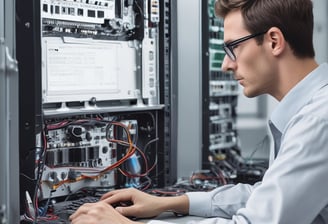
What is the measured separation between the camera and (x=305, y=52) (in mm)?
1416

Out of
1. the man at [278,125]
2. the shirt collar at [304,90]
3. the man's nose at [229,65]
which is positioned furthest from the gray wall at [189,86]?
the shirt collar at [304,90]

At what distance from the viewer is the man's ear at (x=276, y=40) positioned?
4.53 ft

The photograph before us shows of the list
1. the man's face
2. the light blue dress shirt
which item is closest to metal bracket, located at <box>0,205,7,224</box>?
the light blue dress shirt

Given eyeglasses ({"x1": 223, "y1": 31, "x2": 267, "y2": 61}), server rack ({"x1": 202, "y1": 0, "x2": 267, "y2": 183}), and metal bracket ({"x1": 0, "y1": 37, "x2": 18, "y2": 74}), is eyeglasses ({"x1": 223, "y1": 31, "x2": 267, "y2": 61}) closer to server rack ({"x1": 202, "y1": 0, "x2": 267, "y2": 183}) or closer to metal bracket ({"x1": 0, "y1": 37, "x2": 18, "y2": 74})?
metal bracket ({"x1": 0, "y1": 37, "x2": 18, "y2": 74})

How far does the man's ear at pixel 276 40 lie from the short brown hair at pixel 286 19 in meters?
0.02

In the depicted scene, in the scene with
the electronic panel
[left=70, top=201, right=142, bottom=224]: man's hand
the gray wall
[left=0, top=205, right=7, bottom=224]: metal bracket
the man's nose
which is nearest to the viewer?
[left=0, top=205, right=7, bottom=224]: metal bracket

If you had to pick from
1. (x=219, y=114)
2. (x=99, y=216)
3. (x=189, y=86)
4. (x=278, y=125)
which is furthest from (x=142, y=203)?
(x=219, y=114)

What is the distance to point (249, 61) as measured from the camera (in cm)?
145

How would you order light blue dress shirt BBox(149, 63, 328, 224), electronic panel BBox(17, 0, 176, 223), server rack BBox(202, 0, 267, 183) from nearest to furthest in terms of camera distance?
light blue dress shirt BBox(149, 63, 328, 224), electronic panel BBox(17, 0, 176, 223), server rack BBox(202, 0, 267, 183)

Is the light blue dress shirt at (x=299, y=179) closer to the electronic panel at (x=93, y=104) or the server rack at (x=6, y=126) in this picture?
the server rack at (x=6, y=126)

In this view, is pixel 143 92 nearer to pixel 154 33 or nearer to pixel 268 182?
pixel 154 33

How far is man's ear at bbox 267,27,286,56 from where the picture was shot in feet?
4.53

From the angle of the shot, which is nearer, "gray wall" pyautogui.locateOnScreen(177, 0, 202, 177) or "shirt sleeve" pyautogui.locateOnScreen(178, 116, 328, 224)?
"shirt sleeve" pyautogui.locateOnScreen(178, 116, 328, 224)

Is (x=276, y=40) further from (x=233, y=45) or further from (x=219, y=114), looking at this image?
(x=219, y=114)
